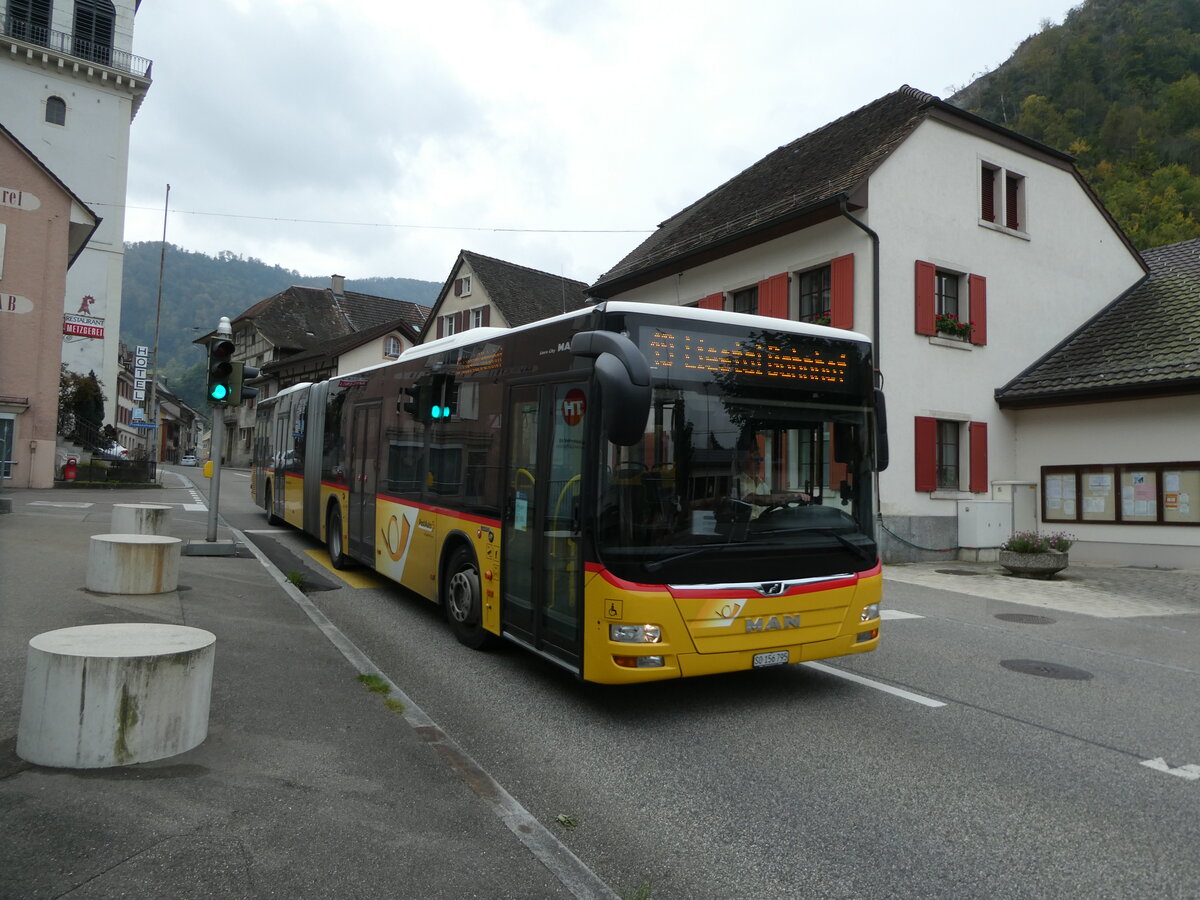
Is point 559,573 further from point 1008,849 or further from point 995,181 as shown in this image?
point 995,181

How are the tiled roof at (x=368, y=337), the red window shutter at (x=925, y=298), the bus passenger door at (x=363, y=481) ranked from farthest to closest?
1. the tiled roof at (x=368, y=337)
2. the red window shutter at (x=925, y=298)
3. the bus passenger door at (x=363, y=481)

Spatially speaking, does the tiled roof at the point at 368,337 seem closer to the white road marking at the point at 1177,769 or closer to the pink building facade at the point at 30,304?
the pink building facade at the point at 30,304

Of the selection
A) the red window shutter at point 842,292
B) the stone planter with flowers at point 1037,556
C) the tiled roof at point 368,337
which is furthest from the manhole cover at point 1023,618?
the tiled roof at point 368,337

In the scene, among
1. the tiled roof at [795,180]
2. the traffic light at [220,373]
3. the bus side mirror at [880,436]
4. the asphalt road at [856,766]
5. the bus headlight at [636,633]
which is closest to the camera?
the asphalt road at [856,766]

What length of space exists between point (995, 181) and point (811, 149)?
495cm

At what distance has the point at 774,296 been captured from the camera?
722 inches

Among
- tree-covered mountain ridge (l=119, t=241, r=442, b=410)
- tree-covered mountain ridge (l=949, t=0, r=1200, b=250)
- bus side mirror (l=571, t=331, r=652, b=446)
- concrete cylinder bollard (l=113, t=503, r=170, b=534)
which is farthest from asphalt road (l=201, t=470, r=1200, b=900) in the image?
tree-covered mountain ridge (l=119, t=241, r=442, b=410)

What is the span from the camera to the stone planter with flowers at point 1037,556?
13984mm

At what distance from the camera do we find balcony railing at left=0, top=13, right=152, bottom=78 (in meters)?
44.6

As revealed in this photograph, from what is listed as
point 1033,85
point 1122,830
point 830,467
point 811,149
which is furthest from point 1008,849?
point 1033,85

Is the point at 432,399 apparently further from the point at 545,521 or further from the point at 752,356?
the point at 752,356

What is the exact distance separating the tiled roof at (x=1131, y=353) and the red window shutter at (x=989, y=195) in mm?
3512

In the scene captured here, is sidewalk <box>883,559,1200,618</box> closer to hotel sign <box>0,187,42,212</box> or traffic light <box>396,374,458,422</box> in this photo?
traffic light <box>396,374,458,422</box>

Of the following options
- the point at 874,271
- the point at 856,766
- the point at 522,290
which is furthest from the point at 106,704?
the point at 522,290
